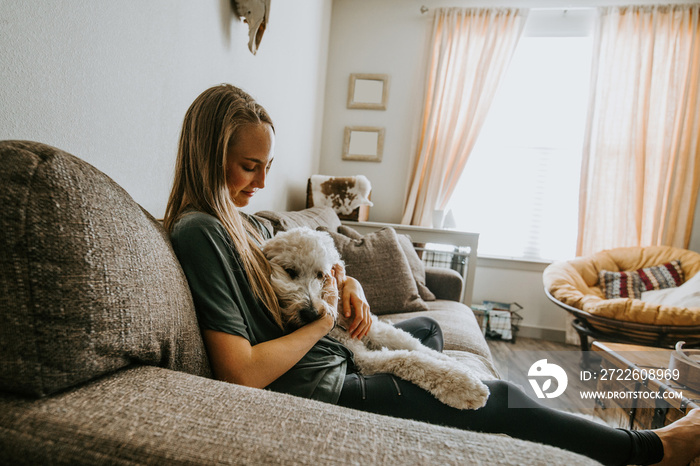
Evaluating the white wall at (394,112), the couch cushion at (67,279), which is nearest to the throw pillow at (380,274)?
the couch cushion at (67,279)

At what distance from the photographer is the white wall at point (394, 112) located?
3688 mm

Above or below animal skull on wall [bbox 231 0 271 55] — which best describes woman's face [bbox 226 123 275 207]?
below

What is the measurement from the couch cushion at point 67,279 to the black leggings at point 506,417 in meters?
0.46

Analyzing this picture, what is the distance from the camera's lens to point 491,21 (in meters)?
3.54

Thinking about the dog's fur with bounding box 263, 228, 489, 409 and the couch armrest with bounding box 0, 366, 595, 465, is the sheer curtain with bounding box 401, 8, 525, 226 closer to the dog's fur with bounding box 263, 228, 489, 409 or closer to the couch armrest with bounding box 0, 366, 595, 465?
the dog's fur with bounding box 263, 228, 489, 409

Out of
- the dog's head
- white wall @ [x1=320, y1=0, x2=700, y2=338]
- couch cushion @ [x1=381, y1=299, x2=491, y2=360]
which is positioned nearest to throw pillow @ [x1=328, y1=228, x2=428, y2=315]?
couch cushion @ [x1=381, y1=299, x2=491, y2=360]

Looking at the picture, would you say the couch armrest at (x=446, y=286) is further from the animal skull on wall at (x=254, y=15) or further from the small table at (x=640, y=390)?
the animal skull on wall at (x=254, y=15)

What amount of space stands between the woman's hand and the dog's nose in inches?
7.8

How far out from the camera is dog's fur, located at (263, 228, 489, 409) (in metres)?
0.82

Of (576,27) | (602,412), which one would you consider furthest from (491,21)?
(602,412)

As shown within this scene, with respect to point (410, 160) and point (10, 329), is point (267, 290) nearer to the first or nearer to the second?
point (10, 329)

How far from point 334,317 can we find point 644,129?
3.80 m

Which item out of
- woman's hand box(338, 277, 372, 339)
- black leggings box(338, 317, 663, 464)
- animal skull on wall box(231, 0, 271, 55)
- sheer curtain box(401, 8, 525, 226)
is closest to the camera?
black leggings box(338, 317, 663, 464)

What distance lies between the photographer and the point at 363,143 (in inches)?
153
